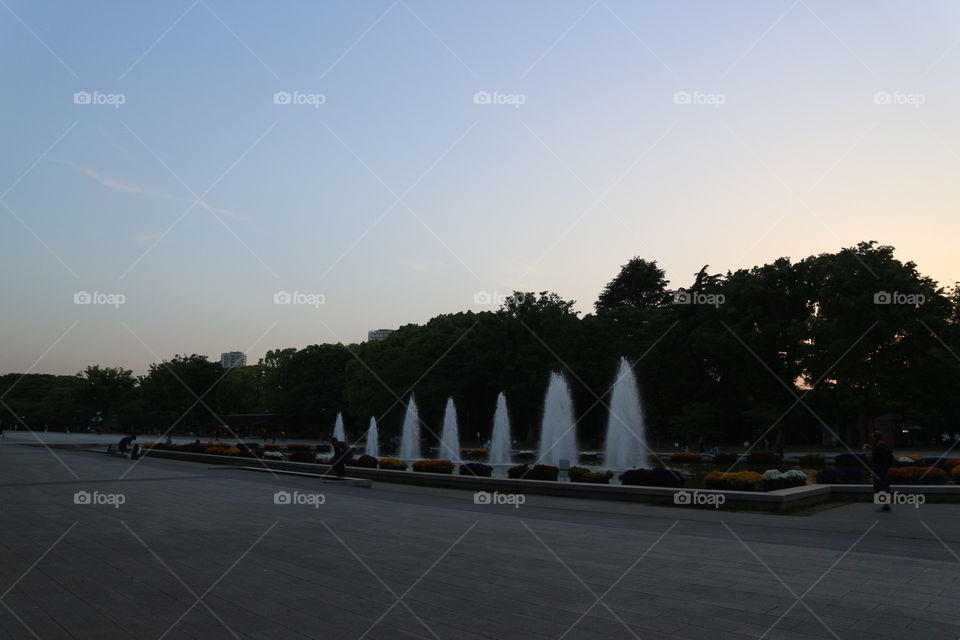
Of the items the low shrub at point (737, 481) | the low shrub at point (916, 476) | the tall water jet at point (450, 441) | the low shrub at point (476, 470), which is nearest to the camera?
the low shrub at point (737, 481)

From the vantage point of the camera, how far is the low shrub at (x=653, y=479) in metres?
19.2

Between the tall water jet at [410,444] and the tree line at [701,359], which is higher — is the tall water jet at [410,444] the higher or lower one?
the lower one

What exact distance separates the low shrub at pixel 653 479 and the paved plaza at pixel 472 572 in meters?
2.15

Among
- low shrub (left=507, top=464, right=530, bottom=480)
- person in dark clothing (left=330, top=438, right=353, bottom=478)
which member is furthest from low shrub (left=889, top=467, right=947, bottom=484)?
person in dark clothing (left=330, top=438, right=353, bottom=478)

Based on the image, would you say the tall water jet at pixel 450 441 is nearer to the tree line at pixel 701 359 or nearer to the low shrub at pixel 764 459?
the tree line at pixel 701 359

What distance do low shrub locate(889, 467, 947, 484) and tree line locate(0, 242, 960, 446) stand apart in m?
30.4

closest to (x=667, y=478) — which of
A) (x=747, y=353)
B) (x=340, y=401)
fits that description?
(x=747, y=353)

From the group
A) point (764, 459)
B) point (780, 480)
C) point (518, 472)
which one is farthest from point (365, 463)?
point (764, 459)

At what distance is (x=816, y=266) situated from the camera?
2341 inches

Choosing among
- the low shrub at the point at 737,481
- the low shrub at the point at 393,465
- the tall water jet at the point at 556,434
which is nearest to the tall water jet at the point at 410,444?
the tall water jet at the point at 556,434

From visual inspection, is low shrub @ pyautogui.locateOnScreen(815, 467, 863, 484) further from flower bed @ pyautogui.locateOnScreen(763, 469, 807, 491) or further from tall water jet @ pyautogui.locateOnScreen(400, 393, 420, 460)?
tall water jet @ pyautogui.locateOnScreen(400, 393, 420, 460)

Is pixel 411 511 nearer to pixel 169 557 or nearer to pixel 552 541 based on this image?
pixel 552 541

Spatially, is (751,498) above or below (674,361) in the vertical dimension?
below

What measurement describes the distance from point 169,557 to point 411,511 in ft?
22.5
